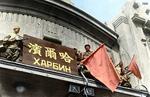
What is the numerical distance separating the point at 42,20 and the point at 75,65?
340 cm

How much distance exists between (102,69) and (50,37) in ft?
9.60

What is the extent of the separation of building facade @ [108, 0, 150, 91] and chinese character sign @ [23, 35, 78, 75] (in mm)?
3892

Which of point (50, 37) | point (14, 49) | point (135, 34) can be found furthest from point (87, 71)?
point (135, 34)

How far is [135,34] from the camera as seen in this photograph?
1742 cm

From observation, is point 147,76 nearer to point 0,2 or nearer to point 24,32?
point 24,32

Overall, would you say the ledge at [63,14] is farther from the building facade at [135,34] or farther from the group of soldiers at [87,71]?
the group of soldiers at [87,71]

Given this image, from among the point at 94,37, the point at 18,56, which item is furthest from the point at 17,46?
the point at 94,37

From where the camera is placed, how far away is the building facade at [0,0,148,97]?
11.5 m

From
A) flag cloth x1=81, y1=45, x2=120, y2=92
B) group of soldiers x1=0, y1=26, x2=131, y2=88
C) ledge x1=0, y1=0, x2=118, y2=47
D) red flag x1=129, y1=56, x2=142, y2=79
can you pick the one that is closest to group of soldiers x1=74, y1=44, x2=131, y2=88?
group of soldiers x1=0, y1=26, x2=131, y2=88

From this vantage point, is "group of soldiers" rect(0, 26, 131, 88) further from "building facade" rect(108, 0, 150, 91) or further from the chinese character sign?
"building facade" rect(108, 0, 150, 91)

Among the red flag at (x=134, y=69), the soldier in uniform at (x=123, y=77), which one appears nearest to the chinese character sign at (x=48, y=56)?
the soldier in uniform at (x=123, y=77)

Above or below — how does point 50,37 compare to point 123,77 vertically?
above

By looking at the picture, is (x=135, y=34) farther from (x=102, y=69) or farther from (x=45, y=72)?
(x=45, y=72)

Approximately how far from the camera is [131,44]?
17141mm
